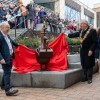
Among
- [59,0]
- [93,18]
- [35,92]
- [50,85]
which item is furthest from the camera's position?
[93,18]

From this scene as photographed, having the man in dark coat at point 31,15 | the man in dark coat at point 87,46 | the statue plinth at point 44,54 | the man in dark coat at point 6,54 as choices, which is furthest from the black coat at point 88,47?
the man in dark coat at point 31,15

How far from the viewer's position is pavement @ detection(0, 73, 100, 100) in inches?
303

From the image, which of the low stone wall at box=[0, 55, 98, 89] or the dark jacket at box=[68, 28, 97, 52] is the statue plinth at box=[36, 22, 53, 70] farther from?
the dark jacket at box=[68, 28, 97, 52]

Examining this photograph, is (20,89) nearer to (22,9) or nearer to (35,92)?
(35,92)

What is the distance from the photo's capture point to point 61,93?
324 inches

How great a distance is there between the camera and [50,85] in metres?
8.97

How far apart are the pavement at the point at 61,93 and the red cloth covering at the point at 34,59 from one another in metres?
0.72

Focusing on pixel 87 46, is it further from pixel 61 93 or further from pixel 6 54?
pixel 6 54

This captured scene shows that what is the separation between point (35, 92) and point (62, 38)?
2.28 m

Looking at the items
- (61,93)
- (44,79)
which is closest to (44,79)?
(44,79)

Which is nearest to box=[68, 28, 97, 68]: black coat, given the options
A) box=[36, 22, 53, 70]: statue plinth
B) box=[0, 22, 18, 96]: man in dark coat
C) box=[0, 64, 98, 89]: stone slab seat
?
box=[0, 64, 98, 89]: stone slab seat

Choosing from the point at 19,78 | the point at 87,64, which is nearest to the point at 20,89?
the point at 19,78

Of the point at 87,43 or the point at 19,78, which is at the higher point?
the point at 87,43

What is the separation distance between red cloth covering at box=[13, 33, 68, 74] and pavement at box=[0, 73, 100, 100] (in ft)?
2.35
